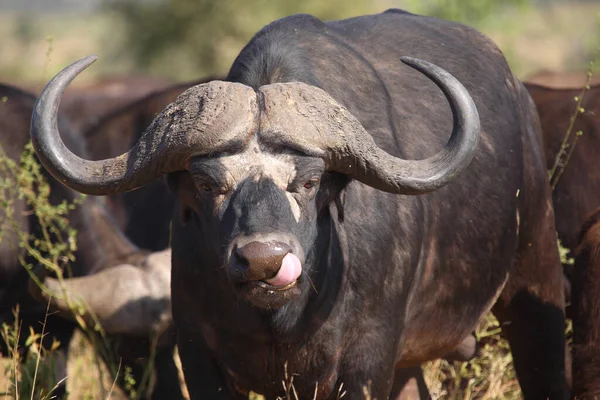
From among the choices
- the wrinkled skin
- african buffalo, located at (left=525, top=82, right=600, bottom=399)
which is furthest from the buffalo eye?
the wrinkled skin

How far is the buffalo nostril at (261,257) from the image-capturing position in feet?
12.3

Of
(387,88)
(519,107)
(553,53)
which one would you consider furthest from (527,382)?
(553,53)

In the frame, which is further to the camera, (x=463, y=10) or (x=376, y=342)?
(x=463, y=10)

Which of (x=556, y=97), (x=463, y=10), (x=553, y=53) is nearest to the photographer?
(x=556, y=97)

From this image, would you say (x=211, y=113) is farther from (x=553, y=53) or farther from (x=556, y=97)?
(x=553, y=53)

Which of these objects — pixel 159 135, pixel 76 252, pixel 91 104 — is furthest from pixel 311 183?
pixel 91 104

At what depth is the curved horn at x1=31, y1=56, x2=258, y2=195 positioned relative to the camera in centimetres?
409

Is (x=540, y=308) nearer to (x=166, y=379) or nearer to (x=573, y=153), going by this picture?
(x=573, y=153)

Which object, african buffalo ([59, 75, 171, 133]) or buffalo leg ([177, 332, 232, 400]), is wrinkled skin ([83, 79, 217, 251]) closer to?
african buffalo ([59, 75, 171, 133])

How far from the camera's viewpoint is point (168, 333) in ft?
20.8

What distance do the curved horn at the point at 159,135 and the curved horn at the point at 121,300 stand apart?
2.13 metres

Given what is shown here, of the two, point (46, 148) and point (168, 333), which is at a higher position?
point (46, 148)

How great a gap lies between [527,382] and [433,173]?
2.24 metres

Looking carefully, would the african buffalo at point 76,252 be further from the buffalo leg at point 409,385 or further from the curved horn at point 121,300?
the buffalo leg at point 409,385
